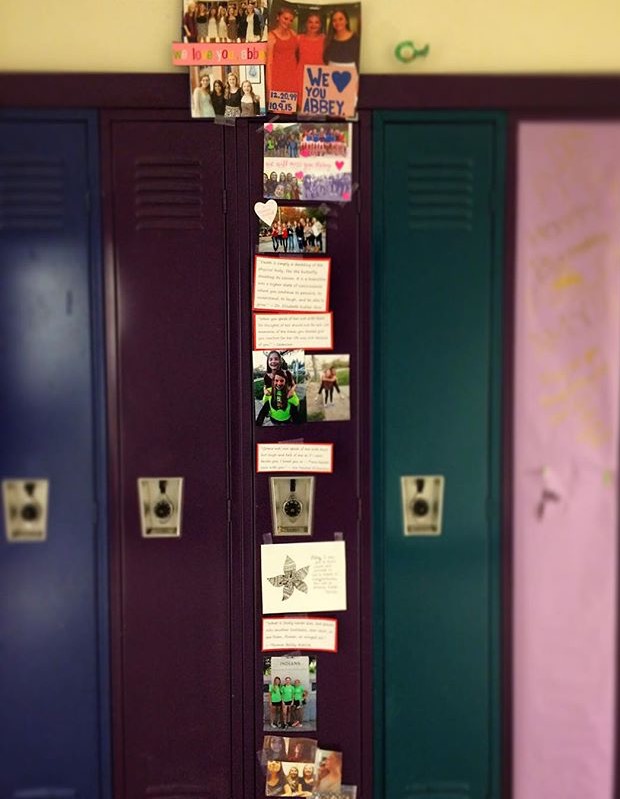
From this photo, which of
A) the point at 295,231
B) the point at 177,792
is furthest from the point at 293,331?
the point at 177,792

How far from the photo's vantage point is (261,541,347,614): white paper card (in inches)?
80.8

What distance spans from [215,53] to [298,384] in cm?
94

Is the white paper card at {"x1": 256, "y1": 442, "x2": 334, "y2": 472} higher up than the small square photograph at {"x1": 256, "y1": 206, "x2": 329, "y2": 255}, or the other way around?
the small square photograph at {"x1": 256, "y1": 206, "x2": 329, "y2": 255}

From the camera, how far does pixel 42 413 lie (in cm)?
202

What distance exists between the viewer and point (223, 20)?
1.97 metres

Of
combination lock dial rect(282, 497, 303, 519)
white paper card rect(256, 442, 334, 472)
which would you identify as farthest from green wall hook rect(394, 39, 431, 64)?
combination lock dial rect(282, 497, 303, 519)

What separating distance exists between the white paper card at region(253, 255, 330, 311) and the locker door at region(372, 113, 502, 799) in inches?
6.4

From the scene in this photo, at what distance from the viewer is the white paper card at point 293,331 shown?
6.63 feet

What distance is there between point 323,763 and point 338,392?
1082 millimetres

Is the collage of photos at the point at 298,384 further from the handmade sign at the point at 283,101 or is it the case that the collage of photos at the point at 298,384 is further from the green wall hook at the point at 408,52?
the green wall hook at the point at 408,52

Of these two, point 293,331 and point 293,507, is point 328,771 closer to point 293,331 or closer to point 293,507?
point 293,507

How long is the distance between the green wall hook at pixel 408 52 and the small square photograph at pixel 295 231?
1.54 feet

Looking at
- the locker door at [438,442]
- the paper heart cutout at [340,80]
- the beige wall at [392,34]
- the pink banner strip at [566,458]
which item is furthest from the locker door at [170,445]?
the pink banner strip at [566,458]

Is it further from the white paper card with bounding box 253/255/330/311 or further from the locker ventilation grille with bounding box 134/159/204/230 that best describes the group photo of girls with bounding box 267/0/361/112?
the white paper card with bounding box 253/255/330/311
